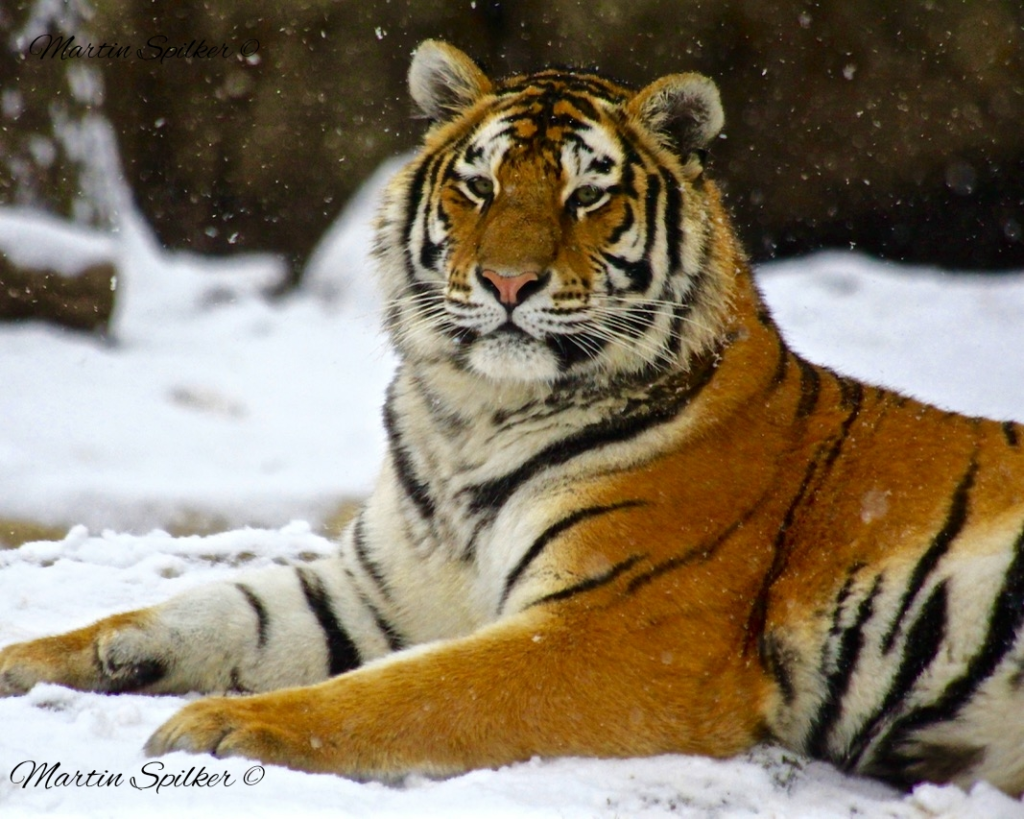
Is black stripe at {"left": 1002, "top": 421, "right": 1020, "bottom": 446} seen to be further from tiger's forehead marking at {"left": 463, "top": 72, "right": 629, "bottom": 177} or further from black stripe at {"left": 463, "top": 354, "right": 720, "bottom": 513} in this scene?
tiger's forehead marking at {"left": 463, "top": 72, "right": 629, "bottom": 177}

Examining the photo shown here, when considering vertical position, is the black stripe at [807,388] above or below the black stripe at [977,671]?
above

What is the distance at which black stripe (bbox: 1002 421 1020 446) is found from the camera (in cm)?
249

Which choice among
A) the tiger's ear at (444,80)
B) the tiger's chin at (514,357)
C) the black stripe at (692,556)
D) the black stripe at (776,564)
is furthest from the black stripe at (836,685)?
the tiger's ear at (444,80)

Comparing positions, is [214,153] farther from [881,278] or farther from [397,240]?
[397,240]

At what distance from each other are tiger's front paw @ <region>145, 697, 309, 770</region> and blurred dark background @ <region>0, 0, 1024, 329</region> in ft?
18.9

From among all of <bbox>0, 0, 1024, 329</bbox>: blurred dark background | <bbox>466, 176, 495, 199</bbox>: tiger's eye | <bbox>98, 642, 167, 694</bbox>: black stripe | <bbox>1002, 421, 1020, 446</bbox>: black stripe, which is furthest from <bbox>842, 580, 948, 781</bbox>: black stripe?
<bbox>0, 0, 1024, 329</bbox>: blurred dark background

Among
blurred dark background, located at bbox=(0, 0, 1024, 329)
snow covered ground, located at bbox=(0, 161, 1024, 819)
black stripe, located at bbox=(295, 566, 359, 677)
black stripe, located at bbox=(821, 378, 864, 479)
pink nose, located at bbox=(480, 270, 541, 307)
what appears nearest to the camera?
snow covered ground, located at bbox=(0, 161, 1024, 819)

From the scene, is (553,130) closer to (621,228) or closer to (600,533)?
(621,228)

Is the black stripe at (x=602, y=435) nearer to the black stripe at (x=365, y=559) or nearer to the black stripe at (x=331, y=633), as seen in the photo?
the black stripe at (x=365, y=559)

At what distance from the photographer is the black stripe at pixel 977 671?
84.8 inches

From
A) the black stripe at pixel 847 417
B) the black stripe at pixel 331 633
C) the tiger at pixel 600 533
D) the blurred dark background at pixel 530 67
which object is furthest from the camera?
the blurred dark background at pixel 530 67

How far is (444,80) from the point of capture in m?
2.71

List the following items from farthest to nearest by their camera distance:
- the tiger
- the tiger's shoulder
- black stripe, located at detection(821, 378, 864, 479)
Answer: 1. black stripe, located at detection(821, 378, 864, 479)
2. the tiger's shoulder
3. the tiger

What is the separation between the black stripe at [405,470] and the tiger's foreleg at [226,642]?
0.85ft
